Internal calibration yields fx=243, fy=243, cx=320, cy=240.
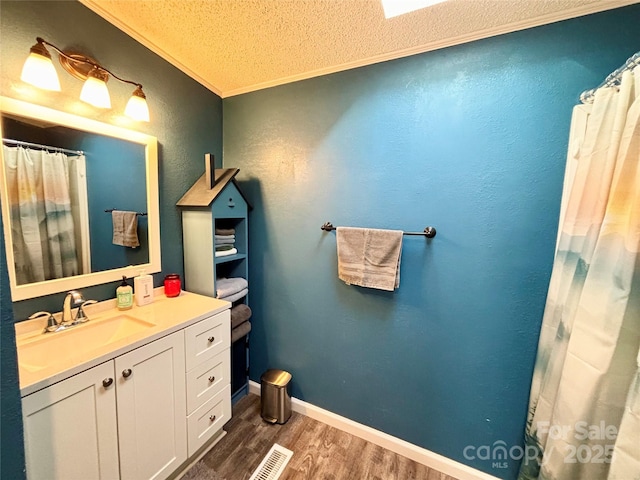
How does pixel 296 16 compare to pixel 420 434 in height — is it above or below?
above

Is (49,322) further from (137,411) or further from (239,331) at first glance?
(239,331)

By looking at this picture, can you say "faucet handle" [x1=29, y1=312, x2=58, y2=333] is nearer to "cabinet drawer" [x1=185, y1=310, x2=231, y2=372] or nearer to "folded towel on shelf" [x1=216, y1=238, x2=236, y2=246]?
"cabinet drawer" [x1=185, y1=310, x2=231, y2=372]

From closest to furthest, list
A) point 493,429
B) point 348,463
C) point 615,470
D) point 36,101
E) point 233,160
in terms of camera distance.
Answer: point 615,470 < point 36,101 < point 493,429 < point 348,463 < point 233,160

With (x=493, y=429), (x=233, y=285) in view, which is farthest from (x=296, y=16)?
(x=493, y=429)

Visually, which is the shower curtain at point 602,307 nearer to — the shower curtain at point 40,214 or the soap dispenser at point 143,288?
the soap dispenser at point 143,288

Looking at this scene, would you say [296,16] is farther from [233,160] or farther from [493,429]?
[493,429]

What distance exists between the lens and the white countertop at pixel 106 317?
0.79 meters

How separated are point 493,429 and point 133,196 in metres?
2.33

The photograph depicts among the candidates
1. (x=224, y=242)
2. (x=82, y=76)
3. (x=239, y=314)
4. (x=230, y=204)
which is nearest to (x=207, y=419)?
(x=239, y=314)

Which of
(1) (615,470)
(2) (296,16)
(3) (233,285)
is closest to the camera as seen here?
(1) (615,470)

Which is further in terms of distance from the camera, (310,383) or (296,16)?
(310,383)

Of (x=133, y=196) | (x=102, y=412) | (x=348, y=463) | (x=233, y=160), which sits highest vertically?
(x=233, y=160)

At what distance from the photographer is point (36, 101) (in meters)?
1.00

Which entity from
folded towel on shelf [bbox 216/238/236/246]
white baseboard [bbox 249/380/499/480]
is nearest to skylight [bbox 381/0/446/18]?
folded towel on shelf [bbox 216/238/236/246]
